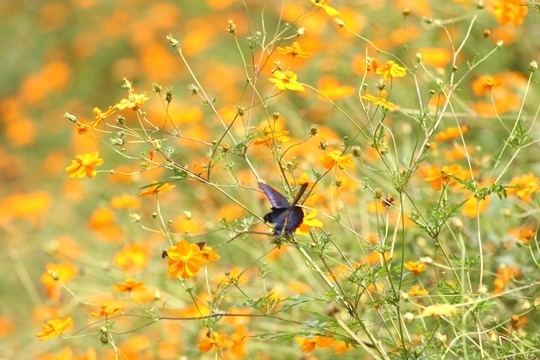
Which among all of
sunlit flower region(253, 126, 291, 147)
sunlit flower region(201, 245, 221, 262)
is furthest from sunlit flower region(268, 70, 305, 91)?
sunlit flower region(201, 245, 221, 262)

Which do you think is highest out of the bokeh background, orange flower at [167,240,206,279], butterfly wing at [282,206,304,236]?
butterfly wing at [282,206,304,236]

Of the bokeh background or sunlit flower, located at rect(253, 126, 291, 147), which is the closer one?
sunlit flower, located at rect(253, 126, 291, 147)

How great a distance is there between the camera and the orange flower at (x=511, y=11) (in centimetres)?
198

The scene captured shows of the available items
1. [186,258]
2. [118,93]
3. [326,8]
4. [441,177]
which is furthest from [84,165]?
[118,93]

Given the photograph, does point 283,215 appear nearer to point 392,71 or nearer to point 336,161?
point 336,161

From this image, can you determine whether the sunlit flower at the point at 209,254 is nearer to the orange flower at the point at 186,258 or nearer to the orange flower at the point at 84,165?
the orange flower at the point at 186,258

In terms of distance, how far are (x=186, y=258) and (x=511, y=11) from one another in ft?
3.17

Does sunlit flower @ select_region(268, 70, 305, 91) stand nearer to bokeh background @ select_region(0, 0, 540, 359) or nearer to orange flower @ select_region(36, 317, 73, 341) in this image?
bokeh background @ select_region(0, 0, 540, 359)

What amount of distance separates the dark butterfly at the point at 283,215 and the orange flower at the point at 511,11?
79 cm

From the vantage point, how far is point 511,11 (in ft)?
6.51

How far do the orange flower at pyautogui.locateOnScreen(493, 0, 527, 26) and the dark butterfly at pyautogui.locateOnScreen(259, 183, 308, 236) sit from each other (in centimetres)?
79

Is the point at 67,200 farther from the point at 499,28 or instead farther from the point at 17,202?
the point at 499,28

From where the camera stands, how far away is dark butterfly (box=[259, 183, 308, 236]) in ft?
4.99

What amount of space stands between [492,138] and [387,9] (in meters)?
1.19
